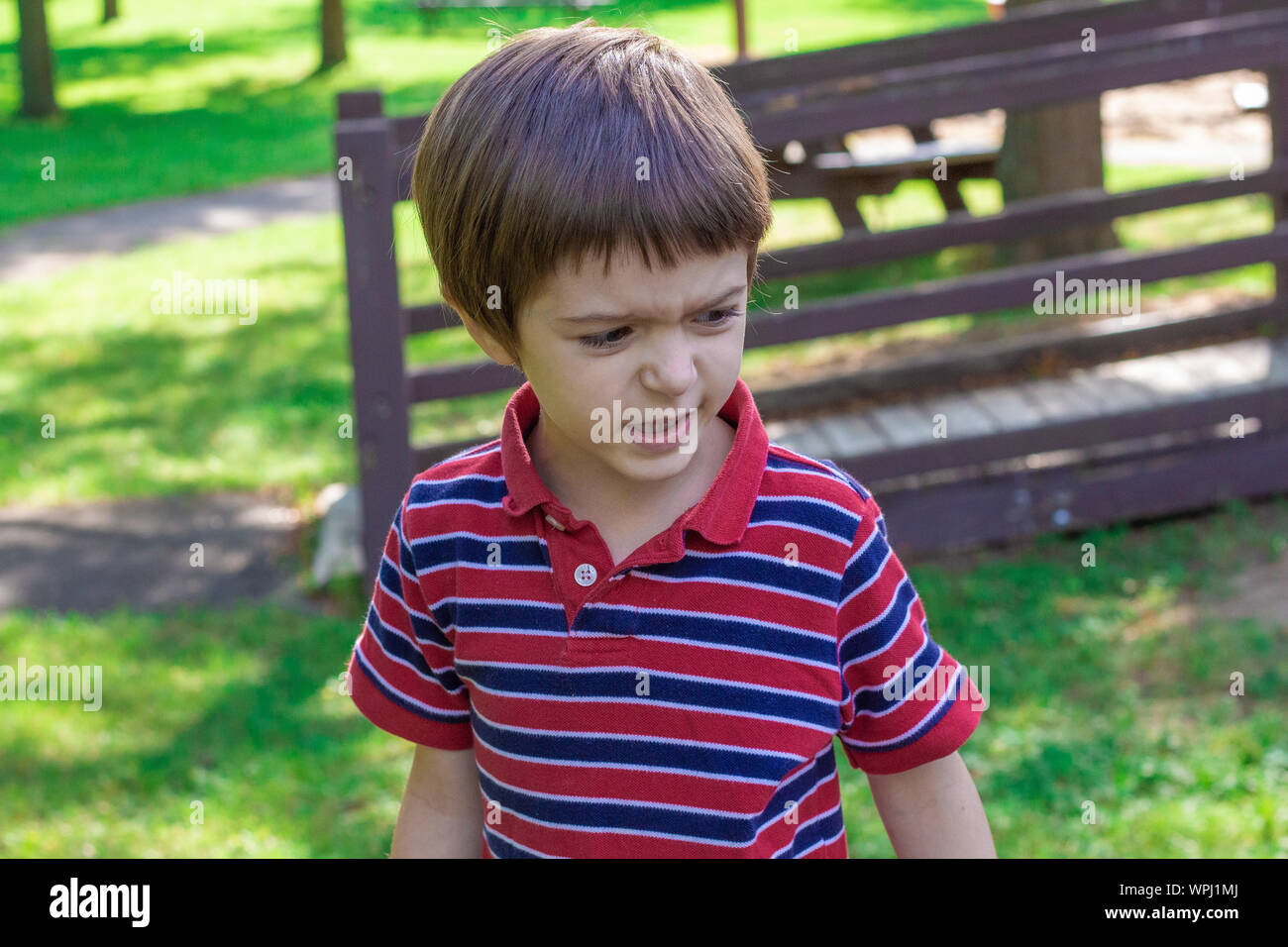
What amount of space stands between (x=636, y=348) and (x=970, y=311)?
4007 mm

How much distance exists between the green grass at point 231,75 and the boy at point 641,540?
10.5m

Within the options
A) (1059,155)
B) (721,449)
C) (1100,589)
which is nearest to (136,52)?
(1059,155)

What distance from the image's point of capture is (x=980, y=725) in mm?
4184

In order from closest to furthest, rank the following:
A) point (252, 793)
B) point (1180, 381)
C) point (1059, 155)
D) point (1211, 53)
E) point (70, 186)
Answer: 1. point (252, 793)
2. point (1211, 53)
3. point (1180, 381)
4. point (1059, 155)
5. point (70, 186)

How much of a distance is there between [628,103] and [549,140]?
0.09 m

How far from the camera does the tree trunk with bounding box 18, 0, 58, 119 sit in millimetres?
17750

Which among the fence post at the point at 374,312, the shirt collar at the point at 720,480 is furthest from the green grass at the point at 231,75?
the shirt collar at the point at 720,480

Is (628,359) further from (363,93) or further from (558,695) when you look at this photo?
(363,93)

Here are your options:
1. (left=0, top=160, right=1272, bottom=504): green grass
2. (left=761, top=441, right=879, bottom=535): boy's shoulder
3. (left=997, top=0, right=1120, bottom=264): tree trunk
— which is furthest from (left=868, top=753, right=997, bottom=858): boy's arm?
(left=997, top=0, right=1120, bottom=264): tree trunk

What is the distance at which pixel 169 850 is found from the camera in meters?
3.64

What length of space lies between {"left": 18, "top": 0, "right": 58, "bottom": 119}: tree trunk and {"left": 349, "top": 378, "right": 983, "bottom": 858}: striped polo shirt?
18555 millimetres

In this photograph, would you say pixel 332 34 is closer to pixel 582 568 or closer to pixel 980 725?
pixel 980 725


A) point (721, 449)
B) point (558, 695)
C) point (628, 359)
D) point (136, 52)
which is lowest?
point (136, 52)

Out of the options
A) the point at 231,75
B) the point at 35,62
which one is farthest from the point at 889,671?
the point at 231,75
